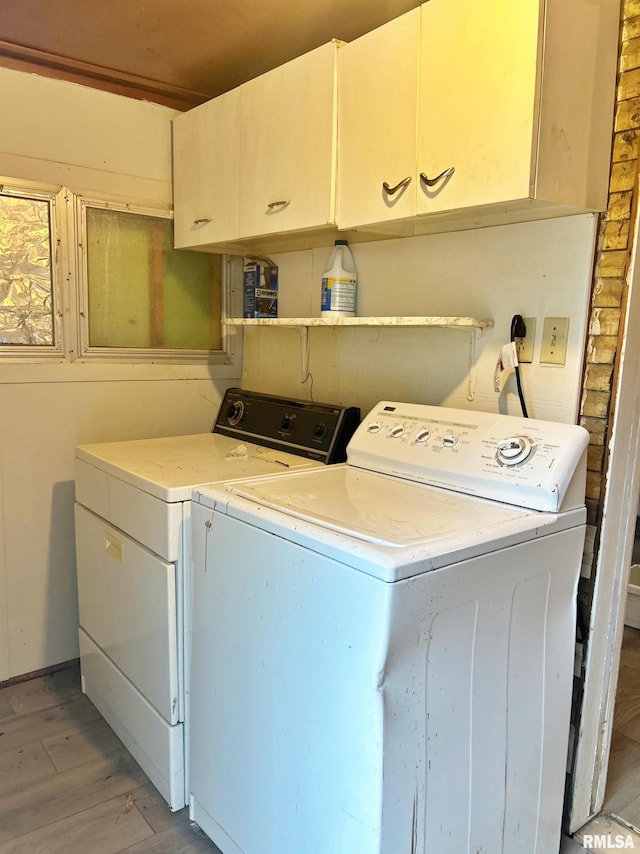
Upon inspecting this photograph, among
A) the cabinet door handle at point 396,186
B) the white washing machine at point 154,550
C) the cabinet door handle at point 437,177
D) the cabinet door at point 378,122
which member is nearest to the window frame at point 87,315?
the white washing machine at point 154,550

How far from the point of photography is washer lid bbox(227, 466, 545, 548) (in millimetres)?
1186

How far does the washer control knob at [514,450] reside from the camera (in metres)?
1.43

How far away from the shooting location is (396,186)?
1563 millimetres

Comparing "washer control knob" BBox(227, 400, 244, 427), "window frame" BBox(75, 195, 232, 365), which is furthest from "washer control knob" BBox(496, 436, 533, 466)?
"window frame" BBox(75, 195, 232, 365)

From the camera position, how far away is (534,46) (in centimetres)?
125

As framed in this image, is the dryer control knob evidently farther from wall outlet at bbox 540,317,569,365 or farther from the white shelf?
wall outlet at bbox 540,317,569,365

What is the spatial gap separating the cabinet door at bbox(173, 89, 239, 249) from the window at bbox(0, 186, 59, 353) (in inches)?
19.1

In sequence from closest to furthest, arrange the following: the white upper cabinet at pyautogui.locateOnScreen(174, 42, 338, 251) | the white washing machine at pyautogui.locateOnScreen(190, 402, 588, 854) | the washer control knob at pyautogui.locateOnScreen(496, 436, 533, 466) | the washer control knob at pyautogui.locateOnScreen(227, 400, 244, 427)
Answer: the white washing machine at pyautogui.locateOnScreen(190, 402, 588, 854) < the washer control knob at pyautogui.locateOnScreen(496, 436, 533, 466) < the white upper cabinet at pyautogui.locateOnScreen(174, 42, 338, 251) < the washer control knob at pyautogui.locateOnScreen(227, 400, 244, 427)

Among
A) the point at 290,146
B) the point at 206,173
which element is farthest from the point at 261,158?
the point at 206,173

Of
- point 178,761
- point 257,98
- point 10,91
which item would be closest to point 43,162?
point 10,91

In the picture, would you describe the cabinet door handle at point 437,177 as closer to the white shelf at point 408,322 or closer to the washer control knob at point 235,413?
the white shelf at point 408,322

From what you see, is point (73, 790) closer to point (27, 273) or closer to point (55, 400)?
point (55, 400)

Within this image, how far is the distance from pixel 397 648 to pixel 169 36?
1.97m

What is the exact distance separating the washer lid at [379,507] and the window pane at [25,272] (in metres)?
1.15
